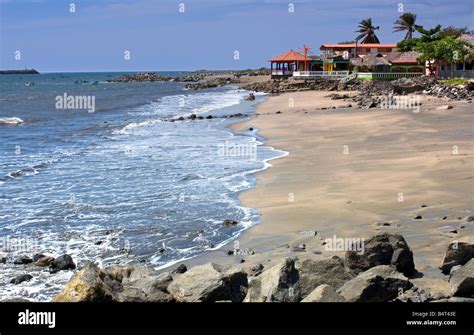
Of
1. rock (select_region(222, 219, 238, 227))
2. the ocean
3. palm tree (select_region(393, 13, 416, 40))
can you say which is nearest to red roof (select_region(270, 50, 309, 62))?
palm tree (select_region(393, 13, 416, 40))

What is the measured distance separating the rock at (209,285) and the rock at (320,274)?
2.27ft

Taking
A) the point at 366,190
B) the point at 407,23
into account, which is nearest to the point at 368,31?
the point at 407,23

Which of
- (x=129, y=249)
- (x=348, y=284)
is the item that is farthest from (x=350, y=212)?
(x=348, y=284)

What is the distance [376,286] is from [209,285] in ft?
6.00

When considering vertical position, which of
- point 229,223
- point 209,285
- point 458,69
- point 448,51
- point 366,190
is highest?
point 448,51

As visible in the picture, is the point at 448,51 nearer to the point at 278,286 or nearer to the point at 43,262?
the point at 43,262

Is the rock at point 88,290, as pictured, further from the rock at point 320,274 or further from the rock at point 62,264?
the rock at point 62,264

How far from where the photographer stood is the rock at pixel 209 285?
267 inches

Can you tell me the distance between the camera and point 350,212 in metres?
11.6

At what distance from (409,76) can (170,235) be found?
53246 millimetres

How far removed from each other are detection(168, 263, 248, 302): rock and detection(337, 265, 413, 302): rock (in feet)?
3.88

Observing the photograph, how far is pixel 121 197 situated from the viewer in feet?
46.3

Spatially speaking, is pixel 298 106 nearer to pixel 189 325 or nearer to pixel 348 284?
pixel 348 284

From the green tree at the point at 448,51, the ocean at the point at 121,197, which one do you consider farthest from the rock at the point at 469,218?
the green tree at the point at 448,51
